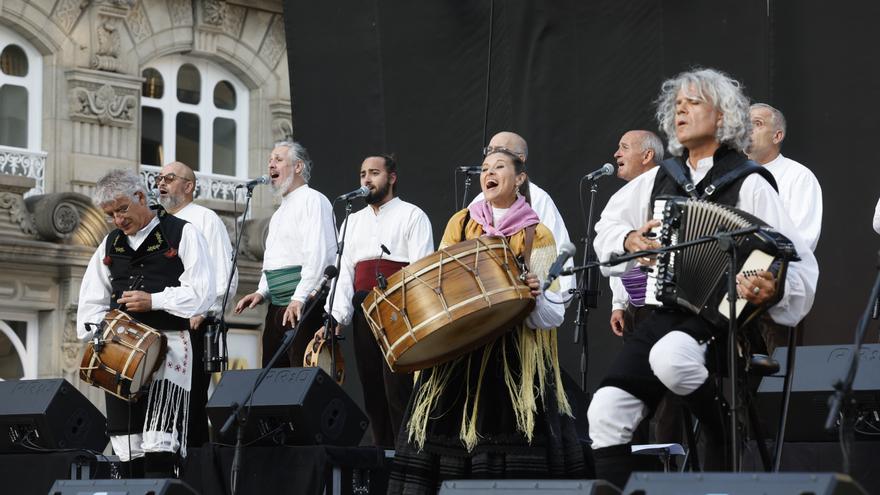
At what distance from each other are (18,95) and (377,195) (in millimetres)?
9759

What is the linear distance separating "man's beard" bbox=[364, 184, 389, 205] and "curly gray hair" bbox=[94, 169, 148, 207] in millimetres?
1267

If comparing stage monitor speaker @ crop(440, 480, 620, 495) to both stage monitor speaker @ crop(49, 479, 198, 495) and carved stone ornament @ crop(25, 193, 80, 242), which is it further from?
carved stone ornament @ crop(25, 193, 80, 242)

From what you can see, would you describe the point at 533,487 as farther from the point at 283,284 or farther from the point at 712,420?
the point at 283,284

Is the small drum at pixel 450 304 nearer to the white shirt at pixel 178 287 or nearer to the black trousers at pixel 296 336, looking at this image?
the white shirt at pixel 178 287

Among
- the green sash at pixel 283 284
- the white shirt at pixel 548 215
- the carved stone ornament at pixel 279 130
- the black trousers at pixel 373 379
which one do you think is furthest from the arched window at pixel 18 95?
the white shirt at pixel 548 215

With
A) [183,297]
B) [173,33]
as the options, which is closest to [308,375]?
[183,297]

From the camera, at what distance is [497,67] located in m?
9.96

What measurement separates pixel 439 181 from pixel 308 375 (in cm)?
344

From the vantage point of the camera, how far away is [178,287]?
7684mm

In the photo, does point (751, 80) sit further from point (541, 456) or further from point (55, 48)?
point (55, 48)

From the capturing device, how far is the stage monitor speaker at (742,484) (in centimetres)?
411

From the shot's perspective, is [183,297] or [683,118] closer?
[683,118]

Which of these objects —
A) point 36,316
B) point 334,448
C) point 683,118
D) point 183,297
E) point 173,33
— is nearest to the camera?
point 683,118

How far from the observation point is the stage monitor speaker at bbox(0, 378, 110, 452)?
7641 millimetres
